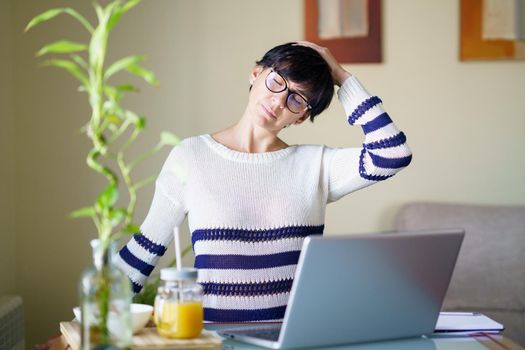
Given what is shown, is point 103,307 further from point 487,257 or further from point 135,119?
point 487,257

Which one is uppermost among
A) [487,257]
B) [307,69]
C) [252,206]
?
[307,69]

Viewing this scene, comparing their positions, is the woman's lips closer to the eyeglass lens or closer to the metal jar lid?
the eyeglass lens

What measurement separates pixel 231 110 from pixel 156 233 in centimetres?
163

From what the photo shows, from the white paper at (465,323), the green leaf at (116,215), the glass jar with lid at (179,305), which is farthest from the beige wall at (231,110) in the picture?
→ the green leaf at (116,215)

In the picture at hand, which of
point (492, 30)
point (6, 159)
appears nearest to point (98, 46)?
point (6, 159)

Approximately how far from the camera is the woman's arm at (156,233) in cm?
209

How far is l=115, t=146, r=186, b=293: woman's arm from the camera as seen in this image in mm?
2090

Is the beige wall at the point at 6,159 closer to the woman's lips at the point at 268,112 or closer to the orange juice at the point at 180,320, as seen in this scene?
the woman's lips at the point at 268,112

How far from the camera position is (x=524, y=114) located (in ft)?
12.7

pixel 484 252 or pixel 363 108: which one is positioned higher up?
pixel 363 108

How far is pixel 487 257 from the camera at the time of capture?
140 inches

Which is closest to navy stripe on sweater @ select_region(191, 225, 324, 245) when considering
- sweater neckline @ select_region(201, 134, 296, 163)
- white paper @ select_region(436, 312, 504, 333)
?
sweater neckline @ select_region(201, 134, 296, 163)

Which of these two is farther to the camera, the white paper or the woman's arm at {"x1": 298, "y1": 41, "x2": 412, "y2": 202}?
the woman's arm at {"x1": 298, "y1": 41, "x2": 412, "y2": 202}

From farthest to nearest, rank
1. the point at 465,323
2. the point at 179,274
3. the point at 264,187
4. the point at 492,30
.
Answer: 1. the point at 492,30
2. the point at 264,187
3. the point at 465,323
4. the point at 179,274
